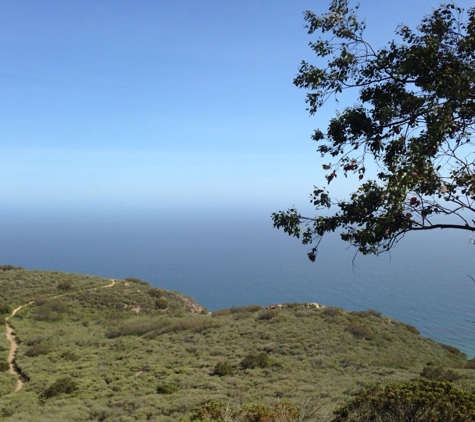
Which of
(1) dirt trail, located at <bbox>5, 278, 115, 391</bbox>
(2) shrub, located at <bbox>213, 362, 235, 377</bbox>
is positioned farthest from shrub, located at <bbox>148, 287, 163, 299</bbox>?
(2) shrub, located at <bbox>213, 362, 235, 377</bbox>

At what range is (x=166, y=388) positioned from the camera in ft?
48.6

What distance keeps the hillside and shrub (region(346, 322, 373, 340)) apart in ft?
0.23

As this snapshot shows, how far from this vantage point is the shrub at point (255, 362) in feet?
58.9

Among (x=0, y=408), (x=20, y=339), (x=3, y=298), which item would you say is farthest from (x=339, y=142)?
(x=3, y=298)

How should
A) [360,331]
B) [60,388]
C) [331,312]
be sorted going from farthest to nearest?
[331,312]
[360,331]
[60,388]

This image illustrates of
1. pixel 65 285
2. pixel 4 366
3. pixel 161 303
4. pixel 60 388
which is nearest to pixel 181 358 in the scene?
pixel 60 388

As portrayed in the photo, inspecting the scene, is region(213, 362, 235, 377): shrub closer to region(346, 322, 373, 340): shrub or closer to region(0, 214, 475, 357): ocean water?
region(346, 322, 373, 340): shrub

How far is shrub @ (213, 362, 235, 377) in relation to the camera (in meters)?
16.9

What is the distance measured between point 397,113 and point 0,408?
655 inches

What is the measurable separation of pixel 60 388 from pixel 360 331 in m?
19.0

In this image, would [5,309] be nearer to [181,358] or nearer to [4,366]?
[4,366]

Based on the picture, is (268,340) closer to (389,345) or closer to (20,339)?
(389,345)

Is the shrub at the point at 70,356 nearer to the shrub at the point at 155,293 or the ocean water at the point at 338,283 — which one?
the shrub at the point at 155,293

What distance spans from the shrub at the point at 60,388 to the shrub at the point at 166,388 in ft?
12.2
